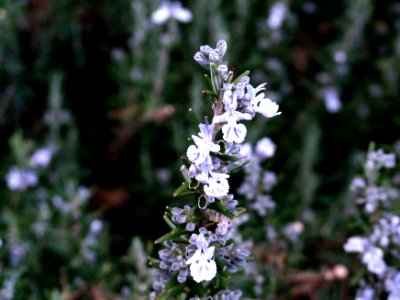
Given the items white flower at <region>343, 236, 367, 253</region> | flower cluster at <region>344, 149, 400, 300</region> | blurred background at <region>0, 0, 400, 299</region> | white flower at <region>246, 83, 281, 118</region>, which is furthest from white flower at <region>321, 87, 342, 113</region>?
white flower at <region>246, 83, 281, 118</region>

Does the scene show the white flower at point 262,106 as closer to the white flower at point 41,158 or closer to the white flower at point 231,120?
the white flower at point 231,120

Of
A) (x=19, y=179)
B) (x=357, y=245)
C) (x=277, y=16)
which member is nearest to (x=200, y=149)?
(x=357, y=245)

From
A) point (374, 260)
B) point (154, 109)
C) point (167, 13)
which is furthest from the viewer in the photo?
point (154, 109)

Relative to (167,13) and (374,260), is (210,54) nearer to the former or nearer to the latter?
(374,260)

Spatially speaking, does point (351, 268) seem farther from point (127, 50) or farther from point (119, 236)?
point (127, 50)

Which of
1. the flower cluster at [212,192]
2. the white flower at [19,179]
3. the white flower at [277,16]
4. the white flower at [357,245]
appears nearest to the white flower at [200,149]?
the flower cluster at [212,192]
